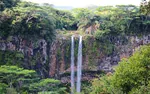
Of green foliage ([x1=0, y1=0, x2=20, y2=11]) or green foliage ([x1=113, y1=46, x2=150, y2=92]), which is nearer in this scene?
green foliage ([x1=113, y1=46, x2=150, y2=92])

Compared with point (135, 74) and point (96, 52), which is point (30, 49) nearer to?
point (96, 52)

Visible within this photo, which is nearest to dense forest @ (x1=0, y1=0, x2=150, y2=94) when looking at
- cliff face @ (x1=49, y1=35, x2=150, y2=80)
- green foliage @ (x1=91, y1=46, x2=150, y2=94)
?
cliff face @ (x1=49, y1=35, x2=150, y2=80)

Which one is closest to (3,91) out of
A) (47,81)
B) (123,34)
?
(47,81)

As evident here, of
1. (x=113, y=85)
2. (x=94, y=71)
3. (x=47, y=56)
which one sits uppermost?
(x=113, y=85)

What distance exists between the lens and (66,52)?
20719mm

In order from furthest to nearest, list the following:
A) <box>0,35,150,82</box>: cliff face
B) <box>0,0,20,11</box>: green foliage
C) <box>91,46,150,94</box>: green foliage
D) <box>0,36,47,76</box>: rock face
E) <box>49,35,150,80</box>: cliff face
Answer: <box>49,35,150,80</box>: cliff face < <box>0,0,20,11</box>: green foliage < <box>0,35,150,82</box>: cliff face < <box>0,36,47,76</box>: rock face < <box>91,46,150,94</box>: green foliage

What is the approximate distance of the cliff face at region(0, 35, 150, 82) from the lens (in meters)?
19.0

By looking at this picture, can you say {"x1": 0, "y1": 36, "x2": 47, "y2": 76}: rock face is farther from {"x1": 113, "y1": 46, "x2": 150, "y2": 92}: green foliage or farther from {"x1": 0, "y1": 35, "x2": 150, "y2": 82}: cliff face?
{"x1": 113, "y1": 46, "x2": 150, "y2": 92}: green foliage

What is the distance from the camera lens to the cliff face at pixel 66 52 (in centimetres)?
1905

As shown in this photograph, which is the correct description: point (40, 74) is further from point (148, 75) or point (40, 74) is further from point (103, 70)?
point (148, 75)

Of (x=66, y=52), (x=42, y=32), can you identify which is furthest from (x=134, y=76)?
(x=66, y=52)

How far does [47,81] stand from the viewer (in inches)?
573

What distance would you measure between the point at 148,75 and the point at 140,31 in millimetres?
15060

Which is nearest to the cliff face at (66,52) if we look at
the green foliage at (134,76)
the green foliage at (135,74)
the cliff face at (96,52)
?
the cliff face at (96,52)
